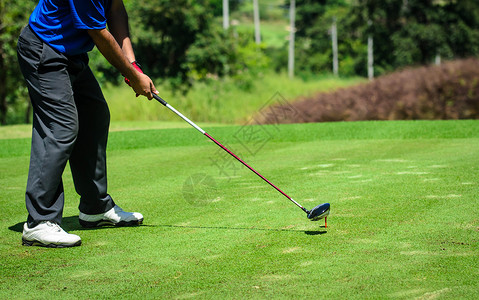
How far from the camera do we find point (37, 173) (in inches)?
152

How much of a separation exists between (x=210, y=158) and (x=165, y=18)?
2511 cm

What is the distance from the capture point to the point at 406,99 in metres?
14.5

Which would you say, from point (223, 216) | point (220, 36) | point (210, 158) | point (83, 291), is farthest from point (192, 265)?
point (220, 36)

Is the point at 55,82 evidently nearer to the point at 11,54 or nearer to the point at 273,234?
the point at 273,234

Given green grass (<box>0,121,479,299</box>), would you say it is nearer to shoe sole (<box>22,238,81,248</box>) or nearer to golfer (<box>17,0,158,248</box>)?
shoe sole (<box>22,238,81,248</box>)

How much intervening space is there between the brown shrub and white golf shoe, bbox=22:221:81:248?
35.1ft

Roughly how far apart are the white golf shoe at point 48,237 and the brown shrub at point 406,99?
1069 cm

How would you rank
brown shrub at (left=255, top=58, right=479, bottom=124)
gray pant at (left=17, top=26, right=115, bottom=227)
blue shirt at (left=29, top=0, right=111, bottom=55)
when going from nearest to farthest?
blue shirt at (left=29, top=0, right=111, bottom=55) < gray pant at (left=17, top=26, right=115, bottom=227) < brown shrub at (left=255, top=58, right=479, bottom=124)

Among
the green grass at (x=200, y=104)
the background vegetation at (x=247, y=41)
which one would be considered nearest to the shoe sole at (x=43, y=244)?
the green grass at (x=200, y=104)

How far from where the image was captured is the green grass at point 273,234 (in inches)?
106

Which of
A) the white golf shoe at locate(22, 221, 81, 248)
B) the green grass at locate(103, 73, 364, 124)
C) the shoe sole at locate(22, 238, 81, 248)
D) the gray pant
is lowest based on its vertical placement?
the green grass at locate(103, 73, 364, 124)

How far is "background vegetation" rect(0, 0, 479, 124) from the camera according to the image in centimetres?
2198

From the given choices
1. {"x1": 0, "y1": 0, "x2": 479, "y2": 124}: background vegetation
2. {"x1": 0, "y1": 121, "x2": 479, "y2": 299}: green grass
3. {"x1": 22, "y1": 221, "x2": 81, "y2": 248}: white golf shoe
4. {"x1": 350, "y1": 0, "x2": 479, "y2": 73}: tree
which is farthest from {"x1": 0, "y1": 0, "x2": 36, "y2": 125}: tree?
{"x1": 350, "y1": 0, "x2": 479, "y2": 73}: tree

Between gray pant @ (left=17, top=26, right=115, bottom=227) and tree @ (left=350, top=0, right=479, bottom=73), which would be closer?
gray pant @ (left=17, top=26, right=115, bottom=227)
